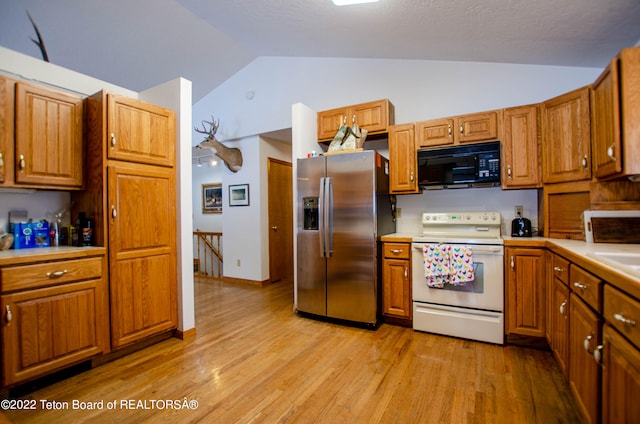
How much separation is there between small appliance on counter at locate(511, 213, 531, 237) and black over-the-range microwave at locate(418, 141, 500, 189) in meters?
0.41

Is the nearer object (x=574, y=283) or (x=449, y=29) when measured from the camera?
(x=574, y=283)

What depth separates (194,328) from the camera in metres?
2.84

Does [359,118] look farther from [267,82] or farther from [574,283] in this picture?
[574,283]

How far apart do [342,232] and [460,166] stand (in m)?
1.34

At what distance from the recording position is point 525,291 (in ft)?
7.95

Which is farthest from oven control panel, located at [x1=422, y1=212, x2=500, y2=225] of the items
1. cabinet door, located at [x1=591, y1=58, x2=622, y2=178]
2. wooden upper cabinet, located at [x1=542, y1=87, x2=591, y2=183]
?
cabinet door, located at [x1=591, y1=58, x2=622, y2=178]

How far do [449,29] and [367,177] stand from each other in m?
1.46

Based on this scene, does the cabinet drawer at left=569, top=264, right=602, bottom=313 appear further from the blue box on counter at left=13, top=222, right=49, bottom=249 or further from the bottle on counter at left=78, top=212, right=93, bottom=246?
the blue box on counter at left=13, top=222, right=49, bottom=249

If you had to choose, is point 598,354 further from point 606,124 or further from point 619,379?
point 606,124

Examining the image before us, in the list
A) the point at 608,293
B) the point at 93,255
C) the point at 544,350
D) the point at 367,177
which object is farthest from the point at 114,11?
the point at 544,350

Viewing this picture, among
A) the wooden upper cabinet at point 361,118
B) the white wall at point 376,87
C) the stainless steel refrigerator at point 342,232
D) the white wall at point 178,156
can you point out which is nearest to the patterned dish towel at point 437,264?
the stainless steel refrigerator at point 342,232

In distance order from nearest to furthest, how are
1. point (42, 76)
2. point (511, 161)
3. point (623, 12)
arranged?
point (623, 12) < point (42, 76) < point (511, 161)

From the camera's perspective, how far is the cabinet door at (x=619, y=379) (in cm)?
97

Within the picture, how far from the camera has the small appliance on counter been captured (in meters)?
2.71
